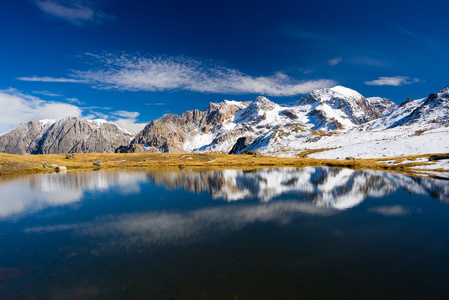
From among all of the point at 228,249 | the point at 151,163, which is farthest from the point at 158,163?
the point at 228,249

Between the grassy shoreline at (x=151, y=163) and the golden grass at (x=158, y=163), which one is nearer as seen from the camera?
the grassy shoreline at (x=151, y=163)

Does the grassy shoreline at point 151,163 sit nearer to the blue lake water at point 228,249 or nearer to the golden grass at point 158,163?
the golden grass at point 158,163

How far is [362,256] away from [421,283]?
13.8 feet

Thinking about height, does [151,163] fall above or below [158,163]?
above

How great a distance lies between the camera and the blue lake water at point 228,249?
49.5ft

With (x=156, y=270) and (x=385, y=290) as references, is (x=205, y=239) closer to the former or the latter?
(x=156, y=270)

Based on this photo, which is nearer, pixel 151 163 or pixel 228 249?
pixel 228 249

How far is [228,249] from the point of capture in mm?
20641

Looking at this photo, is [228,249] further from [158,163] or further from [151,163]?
[151,163]

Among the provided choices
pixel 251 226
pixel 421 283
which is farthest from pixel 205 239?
pixel 421 283

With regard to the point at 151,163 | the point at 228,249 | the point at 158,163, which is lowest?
the point at 228,249

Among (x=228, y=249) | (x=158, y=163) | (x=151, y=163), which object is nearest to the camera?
(x=228, y=249)

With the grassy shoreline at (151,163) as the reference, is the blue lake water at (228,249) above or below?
below

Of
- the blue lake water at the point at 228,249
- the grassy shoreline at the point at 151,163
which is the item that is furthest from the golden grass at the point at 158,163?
the blue lake water at the point at 228,249
